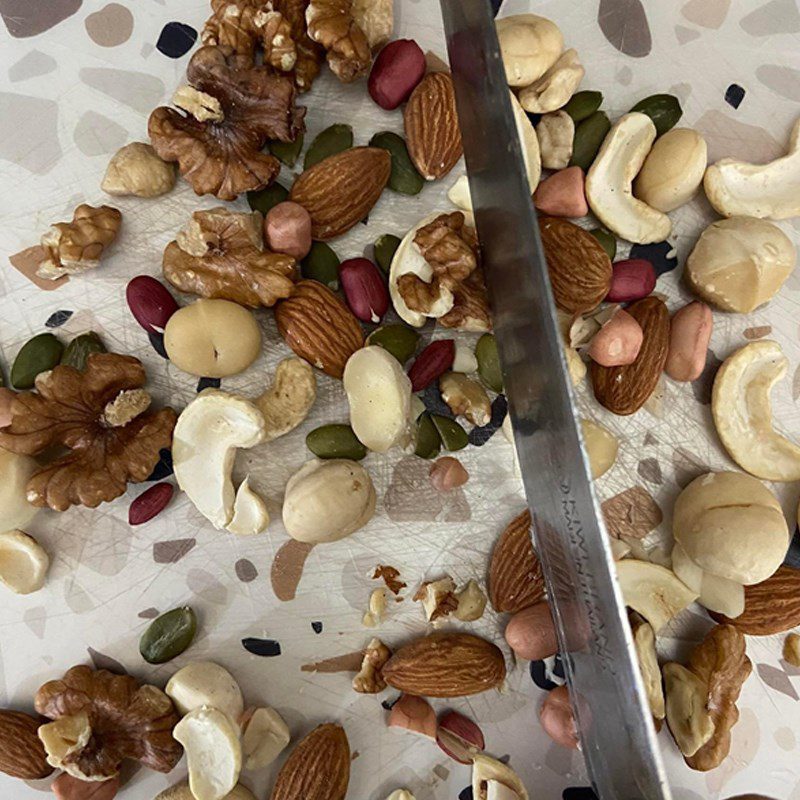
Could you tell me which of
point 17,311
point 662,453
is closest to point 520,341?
point 662,453

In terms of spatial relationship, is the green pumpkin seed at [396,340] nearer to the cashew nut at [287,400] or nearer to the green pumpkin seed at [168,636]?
the cashew nut at [287,400]

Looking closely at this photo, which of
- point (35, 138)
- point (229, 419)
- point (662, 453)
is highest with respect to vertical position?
point (35, 138)

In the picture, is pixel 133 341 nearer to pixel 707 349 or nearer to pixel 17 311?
pixel 17 311

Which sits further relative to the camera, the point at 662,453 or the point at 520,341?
the point at 662,453

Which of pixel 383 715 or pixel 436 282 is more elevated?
pixel 436 282

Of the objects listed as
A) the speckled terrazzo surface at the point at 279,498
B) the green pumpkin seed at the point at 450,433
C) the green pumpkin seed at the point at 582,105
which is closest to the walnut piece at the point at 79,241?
the speckled terrazzo surface at the point at 279,498

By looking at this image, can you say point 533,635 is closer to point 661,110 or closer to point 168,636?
point 168,636
